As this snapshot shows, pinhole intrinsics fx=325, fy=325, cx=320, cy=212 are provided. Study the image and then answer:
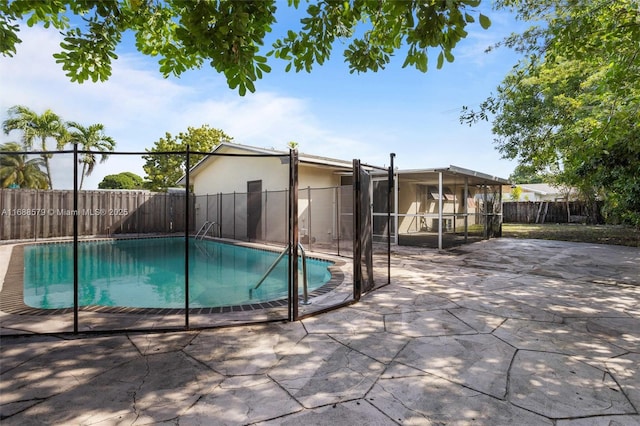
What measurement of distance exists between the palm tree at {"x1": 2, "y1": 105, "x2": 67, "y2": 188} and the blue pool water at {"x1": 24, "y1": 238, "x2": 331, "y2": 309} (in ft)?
39.5

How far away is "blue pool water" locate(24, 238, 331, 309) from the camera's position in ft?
16.3

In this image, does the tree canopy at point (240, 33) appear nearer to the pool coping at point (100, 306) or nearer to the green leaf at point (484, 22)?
the green leaf at point (484, 22)

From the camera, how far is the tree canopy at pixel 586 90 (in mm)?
4016

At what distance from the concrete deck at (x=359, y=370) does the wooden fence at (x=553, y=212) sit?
2007 centimetres

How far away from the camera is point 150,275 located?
6852mm

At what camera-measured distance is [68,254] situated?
927 centimetres

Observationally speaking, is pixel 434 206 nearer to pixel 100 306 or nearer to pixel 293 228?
pixel 293 228

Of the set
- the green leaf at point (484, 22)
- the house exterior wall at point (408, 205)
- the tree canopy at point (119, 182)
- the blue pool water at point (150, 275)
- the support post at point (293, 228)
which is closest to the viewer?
the green leaf at point (484, 22)

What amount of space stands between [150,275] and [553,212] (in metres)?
24.1

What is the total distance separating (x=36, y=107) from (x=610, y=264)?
2566cm

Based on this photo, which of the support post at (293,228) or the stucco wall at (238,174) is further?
the stucco wall at (238,174)

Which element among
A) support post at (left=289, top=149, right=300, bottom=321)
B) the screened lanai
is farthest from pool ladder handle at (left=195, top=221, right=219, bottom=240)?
support post at (left=289, top=149, right=300, bottom=321)

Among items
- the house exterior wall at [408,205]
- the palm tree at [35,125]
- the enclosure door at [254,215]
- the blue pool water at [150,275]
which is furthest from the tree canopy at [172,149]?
the house exterior wall at [408,205]

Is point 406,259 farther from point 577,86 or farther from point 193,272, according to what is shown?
point 577,86
